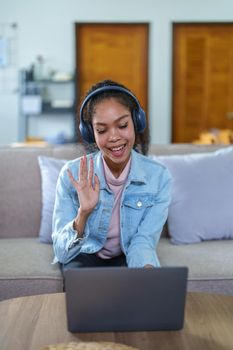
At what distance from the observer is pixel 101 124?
5.71ft

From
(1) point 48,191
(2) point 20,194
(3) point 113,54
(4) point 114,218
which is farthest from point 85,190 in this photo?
(3) point 113,54

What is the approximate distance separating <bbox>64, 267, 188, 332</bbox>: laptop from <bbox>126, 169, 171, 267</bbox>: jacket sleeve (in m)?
0.44

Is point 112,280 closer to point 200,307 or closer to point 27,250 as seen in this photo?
point 200,307

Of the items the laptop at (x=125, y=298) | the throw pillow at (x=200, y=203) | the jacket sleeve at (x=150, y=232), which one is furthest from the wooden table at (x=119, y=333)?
the throw pillow at (x=200, y=203)

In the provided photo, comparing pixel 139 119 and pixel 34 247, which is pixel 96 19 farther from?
pixel 139 119

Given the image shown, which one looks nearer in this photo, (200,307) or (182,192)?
(200,307)

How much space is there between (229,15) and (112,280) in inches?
250

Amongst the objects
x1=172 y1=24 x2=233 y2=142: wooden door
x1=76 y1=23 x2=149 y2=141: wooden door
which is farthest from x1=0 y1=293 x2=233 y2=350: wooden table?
x1=172 y1=24 x2=233 y2=142: wooden door

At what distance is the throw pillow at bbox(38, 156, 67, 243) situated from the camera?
231cm

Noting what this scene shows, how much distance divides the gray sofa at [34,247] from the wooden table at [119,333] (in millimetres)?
489

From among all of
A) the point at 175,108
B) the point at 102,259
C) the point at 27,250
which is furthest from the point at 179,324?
the point at 175,108

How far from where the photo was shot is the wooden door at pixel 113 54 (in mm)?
7047

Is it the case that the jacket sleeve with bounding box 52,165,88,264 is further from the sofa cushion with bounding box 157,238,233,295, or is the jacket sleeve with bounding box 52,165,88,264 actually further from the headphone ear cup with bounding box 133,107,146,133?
the sofa cushion with bounding box 157,238,233,295

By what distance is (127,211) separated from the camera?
1.88 m
